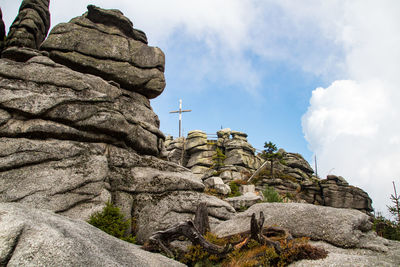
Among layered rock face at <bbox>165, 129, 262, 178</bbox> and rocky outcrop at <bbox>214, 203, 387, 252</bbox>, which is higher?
layered rock face at <bbox>165, 129, 262, 178</bbox>

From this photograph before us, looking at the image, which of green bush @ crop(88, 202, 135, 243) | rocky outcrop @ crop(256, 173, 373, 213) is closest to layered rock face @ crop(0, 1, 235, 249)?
green bush @ crop(88, 202, 135, 243)

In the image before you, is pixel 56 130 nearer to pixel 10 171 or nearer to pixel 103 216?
pixel 10 171

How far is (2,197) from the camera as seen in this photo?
40.3 ft

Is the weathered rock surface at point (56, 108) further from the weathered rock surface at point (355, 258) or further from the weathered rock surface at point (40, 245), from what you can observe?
the weathered rock surface at point (355, 258)

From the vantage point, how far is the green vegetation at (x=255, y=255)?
10.2m

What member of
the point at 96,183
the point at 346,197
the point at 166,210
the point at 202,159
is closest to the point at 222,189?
the point at 166,210

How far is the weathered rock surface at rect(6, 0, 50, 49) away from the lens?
22047mm

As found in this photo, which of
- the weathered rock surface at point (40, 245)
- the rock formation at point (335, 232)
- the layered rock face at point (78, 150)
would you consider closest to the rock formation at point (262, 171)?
the layered rock face at point (78, 150)

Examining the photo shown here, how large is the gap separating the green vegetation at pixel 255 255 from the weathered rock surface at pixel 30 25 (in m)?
20.6

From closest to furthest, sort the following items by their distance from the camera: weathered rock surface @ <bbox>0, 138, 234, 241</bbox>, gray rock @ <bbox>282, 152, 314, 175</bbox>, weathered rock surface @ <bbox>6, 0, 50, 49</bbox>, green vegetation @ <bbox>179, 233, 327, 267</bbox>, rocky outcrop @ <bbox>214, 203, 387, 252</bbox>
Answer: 1. green vegetation @ <bbox>179, 233, 327, 267</bbox>
2. rocky outcrop @ <bbox>214, 203, 387, 252</bbox>
3. weathered rock surface @ <bbox>0, 138, 234, 241</bbox>
4. weathered rock surface @ <bbox>6, 0, 50, 49</bbox>
5. gray rock @ <bbox>282, 152, 314, 175</bbox>

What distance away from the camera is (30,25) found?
22938 millimetres

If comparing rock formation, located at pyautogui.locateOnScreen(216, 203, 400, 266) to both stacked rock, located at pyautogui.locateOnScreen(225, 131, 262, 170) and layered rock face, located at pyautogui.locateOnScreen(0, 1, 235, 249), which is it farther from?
stacked rock, located at pyautogui.locateOnScreen(225, 131, 262, 170)

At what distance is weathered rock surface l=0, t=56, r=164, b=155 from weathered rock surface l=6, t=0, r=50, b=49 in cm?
697

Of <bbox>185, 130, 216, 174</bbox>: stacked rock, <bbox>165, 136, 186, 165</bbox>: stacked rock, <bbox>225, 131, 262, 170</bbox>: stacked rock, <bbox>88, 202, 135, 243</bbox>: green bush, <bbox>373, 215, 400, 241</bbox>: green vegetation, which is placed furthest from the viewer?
<bbox>165, 136, 186, 165</bbox>: stacked rock
